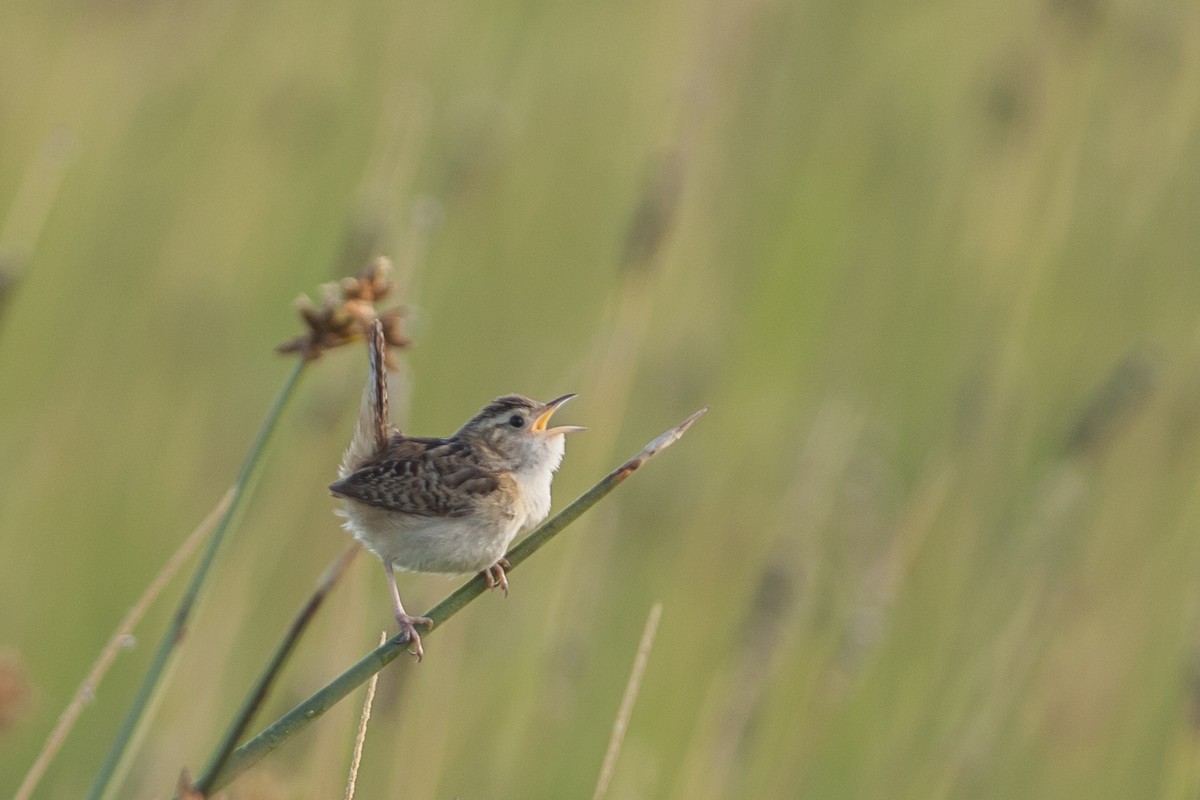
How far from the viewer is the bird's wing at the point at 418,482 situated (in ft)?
9.83

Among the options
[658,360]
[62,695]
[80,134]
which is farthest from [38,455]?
[658,360]

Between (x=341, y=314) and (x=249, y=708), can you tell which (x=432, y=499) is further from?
(x=249, y=708)

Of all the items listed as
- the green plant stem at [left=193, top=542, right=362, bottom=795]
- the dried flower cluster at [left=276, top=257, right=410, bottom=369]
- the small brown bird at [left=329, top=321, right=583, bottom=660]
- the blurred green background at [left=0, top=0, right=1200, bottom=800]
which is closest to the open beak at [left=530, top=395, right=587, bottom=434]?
the small brown bird at [left=329, top=321, right=583, bottom=660]

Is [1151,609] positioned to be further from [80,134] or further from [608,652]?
[80,134]

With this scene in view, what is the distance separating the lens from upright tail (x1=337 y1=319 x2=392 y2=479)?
8.34 feet

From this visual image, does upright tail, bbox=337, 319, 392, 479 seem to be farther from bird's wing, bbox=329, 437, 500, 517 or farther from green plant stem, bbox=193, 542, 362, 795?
green plant stem, bbox=193, 542, 362, 795

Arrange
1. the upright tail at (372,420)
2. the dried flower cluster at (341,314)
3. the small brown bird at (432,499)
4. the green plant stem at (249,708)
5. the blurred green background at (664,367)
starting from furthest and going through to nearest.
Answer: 1. the blurred green background at (664,367)
2. the small brown bird at (432,499)
3. the upright tail at (372,420)
4. the dried flower cluster at (341,314)
5. the green plant stem at (249,708)

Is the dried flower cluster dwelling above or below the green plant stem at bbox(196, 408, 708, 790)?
above

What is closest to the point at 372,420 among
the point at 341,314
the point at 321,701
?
the point at 341,314

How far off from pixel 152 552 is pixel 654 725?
1792mm

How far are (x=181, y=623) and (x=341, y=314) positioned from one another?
1.33 feet

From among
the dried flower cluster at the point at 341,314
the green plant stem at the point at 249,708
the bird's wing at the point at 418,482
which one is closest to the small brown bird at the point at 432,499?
the bird's wing at the point at 418,482

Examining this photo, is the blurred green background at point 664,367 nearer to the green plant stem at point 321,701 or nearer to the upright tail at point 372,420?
the upright tail at point 372,420

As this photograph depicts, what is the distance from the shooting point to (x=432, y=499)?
10.0ft
